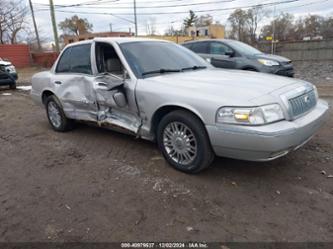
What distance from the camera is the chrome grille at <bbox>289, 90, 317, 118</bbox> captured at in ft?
10.2

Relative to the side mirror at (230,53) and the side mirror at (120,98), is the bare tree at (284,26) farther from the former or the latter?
the side mirror at (120,98)

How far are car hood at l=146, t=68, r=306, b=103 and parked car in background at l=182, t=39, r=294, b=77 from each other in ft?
16.3

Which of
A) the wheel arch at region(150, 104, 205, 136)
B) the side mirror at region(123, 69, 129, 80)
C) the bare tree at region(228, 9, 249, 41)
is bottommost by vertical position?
the wheel arch at region(150, 104, 205, 136)

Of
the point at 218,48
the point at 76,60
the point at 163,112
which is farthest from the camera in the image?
the point at 218,48

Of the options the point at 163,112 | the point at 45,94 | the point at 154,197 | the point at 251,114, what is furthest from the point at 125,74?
the point at 45,94

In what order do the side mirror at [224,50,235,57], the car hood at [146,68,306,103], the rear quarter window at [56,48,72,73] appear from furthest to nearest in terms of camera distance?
the side mirror at [224,50,235,57] < the rear quarter window at [56,48,72,73] < the car hood at [146,68,306,103]

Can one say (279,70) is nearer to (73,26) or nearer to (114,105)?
(114,105)

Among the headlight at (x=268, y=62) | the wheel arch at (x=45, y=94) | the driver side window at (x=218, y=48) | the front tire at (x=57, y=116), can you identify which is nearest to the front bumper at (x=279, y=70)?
the headlight at (x=268, y=62)

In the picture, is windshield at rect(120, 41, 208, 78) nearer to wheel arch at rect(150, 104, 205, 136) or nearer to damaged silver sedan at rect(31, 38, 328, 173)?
damaged silver sedan at rect(31, 38, 328, 173)

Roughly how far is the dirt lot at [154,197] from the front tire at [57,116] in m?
0.88

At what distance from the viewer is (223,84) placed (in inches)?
130

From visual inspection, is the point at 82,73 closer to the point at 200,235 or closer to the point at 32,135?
the point at 32,135

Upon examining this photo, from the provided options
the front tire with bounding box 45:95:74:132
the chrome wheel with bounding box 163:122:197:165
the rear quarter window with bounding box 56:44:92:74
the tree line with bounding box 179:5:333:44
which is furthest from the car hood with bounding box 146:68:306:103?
the tree line with bounding box 179:5:333:44

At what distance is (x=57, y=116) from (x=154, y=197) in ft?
10.5
